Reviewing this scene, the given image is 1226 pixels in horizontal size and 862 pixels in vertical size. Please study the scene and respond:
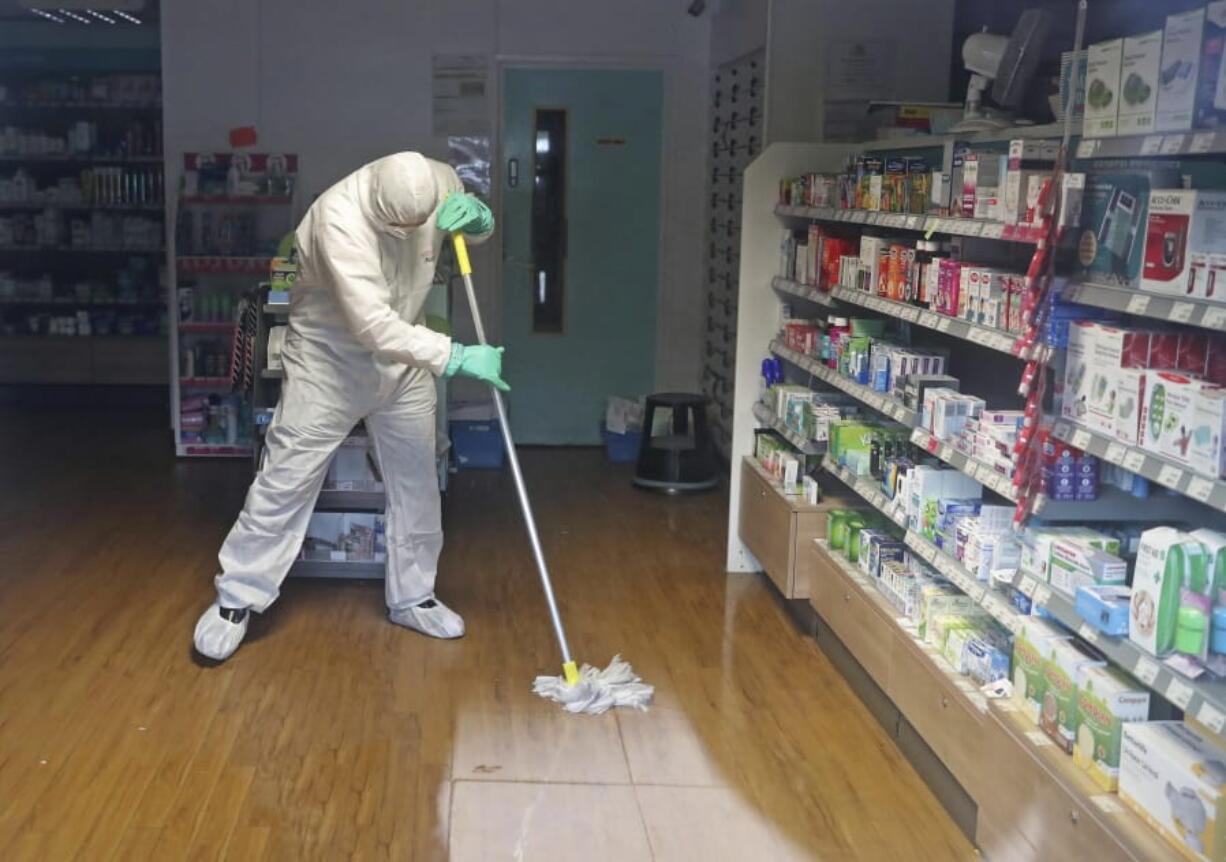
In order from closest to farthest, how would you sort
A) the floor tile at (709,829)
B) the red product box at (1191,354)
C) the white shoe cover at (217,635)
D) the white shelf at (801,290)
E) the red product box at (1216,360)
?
1. the red product box at (1216,360)
2. the red product box at (1191,354)
3. the floor tile at (709,829)
4. the white shoe cover at (217,635)
5. the white shelf at (801,290)

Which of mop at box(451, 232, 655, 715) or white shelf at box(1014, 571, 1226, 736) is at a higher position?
white shelf at box(1014, 571, 1226, 736)

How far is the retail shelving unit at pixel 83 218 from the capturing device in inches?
390

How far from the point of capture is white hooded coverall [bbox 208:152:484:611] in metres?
4.60

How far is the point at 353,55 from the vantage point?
843 centimetres

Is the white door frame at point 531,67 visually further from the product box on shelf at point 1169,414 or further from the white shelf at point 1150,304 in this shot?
the product box on shelf at point 1169,414

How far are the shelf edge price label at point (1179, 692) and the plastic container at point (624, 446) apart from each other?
5.76 metres

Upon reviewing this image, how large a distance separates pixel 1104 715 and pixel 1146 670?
0.23 m

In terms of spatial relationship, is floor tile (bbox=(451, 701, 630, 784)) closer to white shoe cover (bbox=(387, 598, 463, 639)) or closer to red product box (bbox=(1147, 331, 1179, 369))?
Result: white shoe cover (bbox=(387, 598, 463, 639))

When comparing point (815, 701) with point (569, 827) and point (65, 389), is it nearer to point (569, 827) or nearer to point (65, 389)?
point (569, 827)

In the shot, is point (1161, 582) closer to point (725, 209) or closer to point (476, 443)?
point (725, 209)

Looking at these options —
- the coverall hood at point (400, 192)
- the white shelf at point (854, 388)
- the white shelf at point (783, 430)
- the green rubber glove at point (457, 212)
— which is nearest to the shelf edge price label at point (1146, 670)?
the white shelf at point (854, 388)

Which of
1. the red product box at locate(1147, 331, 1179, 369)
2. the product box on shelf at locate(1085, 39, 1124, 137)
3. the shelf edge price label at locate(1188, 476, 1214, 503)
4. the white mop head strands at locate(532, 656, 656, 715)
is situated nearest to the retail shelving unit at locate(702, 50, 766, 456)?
the white mop head strands at locate(532, 656, 656, 715)

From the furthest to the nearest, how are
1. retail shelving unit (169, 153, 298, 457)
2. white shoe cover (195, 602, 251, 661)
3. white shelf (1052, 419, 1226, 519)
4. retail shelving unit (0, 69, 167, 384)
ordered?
retail shelving unit (0, 69, 167, 384), retail shelving unit (169, 153, 298, 457), white shoe cover (195, 602, 251, 661), white shelf (1052, 419, 1226, 519)

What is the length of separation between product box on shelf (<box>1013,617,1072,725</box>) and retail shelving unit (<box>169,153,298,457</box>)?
572 centimetres
